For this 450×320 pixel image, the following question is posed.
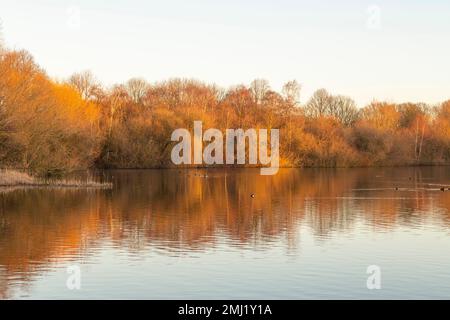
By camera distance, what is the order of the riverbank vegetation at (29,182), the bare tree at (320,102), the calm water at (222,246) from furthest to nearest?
the bare tree at (320,102) → the riverbank vegetation at (29,182) → the calm water at (222,246)

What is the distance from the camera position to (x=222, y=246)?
23531 mm

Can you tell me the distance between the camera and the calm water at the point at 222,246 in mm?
17094

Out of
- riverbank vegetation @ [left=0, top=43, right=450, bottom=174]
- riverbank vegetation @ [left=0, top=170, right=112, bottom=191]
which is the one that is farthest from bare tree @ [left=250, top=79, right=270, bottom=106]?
riverbank vegetation @ [left=0, top=170, right=112, bottom=191]

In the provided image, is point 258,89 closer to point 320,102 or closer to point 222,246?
point 320,102

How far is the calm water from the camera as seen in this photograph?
17.1 metres

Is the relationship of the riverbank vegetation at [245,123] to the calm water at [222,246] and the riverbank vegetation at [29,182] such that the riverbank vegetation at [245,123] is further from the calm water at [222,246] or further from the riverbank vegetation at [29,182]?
the calm water at [222,246]

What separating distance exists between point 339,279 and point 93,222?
50.2 feet

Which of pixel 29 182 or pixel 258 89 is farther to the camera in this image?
pixel 258 89

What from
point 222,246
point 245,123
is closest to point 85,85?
point 245,123

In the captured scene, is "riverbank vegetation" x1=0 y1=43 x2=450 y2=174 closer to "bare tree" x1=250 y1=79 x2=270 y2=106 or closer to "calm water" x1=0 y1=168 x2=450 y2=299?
"bare tree" x1=250 y1=79 x2=270 y2=106

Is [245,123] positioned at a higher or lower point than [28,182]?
higher

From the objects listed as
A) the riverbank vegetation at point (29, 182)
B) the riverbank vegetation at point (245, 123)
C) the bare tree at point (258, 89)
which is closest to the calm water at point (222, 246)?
the riverbank vegetation at point (29, 182)
